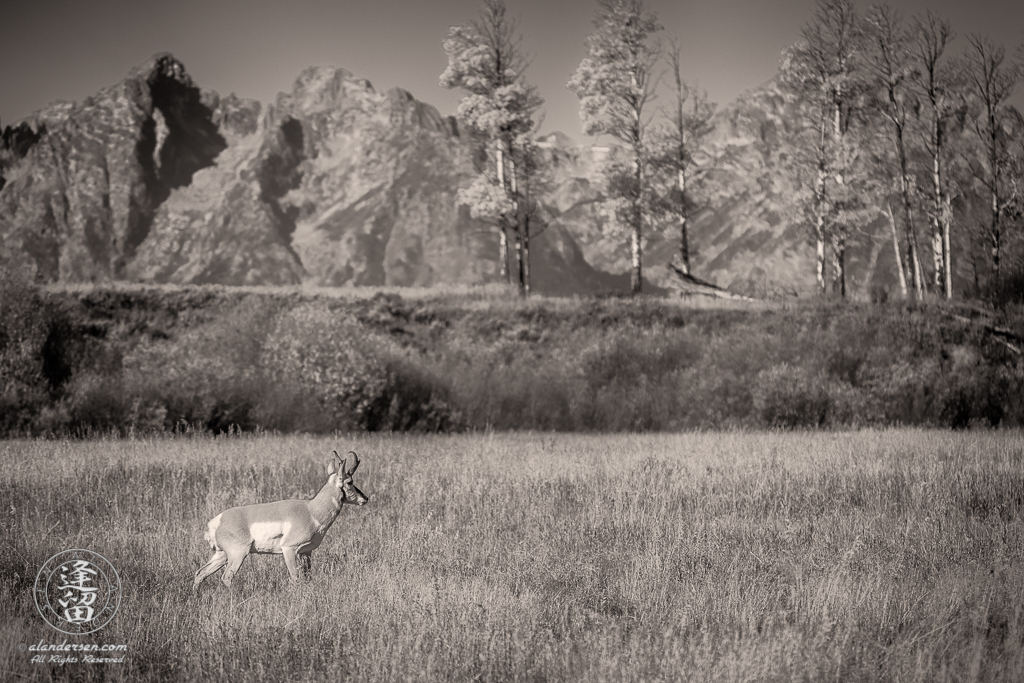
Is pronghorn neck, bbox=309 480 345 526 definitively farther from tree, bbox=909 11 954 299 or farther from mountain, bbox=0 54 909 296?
mountain, bbox=0 54 909 296

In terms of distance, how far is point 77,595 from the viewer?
5430 millimetres

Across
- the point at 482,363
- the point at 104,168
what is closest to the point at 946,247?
the point at 482,363

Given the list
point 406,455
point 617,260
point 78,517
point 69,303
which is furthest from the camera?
point 617,260

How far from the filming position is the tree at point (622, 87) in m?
29.3

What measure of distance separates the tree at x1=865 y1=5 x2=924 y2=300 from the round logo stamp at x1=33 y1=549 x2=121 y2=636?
96.7 ft

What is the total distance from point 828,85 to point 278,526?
30.0 m

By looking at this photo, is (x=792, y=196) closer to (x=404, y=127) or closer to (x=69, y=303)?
(x=69, y=303)

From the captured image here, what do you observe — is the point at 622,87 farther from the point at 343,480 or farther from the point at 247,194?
the point at 247,194

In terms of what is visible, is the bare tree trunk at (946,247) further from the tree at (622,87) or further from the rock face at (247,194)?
the rock face at (247,194)

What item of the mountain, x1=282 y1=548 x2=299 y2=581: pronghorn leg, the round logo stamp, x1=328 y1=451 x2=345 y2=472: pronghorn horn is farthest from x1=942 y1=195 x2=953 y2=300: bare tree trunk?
the mountain

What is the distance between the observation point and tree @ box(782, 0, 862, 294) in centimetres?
2875

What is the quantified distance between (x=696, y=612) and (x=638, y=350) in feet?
56.2

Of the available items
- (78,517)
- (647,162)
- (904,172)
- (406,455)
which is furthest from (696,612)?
(904,172)

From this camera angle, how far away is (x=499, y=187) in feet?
92.1
